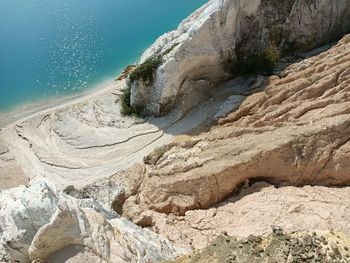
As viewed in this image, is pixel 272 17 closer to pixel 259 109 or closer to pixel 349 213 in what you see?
pixel 259 109

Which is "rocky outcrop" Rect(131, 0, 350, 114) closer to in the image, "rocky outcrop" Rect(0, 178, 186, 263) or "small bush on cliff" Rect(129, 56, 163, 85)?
"small bush on cliff" Rect(129, 56, 163, 85)

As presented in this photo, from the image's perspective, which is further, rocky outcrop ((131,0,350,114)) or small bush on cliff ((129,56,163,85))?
small bush on cliff ((129,56,163,85))

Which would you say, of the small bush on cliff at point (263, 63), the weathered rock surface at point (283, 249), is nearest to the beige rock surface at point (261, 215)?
the weathered rock surface at point (283, 249)

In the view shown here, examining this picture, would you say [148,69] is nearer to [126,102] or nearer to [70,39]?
[126,102]

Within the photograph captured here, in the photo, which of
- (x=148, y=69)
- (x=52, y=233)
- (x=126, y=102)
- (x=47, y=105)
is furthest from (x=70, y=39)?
(x=52, y=233)

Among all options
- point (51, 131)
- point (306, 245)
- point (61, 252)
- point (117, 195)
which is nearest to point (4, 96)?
point (51, 131)

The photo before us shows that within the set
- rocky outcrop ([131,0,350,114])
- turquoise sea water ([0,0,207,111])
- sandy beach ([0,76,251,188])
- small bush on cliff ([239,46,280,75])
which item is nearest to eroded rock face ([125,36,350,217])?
sandy beach ([0,76,251,188])

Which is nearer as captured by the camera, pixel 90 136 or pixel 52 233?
pixel 52 233
